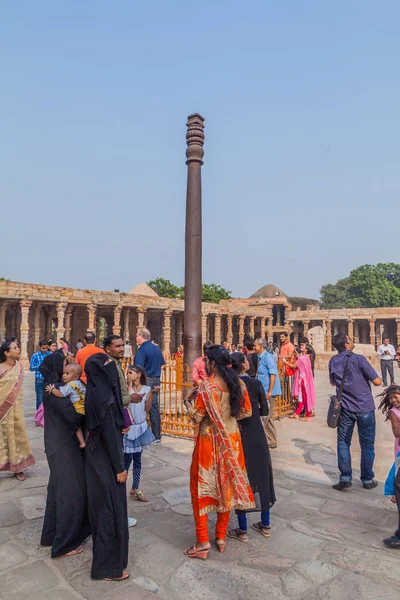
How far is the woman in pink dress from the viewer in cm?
779

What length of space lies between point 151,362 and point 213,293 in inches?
1494

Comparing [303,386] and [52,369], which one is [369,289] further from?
[52,369]

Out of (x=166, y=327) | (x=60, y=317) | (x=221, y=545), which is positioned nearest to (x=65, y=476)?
(x=221, y=545)

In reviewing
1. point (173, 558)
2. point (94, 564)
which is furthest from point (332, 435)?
point (94, 564)

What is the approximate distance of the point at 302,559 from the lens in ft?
9.30

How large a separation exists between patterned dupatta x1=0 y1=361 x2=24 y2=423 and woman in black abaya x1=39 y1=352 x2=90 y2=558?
1813mm

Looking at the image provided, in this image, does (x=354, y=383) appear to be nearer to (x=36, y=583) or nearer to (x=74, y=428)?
(x=74, y=428)

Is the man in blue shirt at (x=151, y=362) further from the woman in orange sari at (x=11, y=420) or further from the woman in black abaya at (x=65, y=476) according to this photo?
A: the woman in black abaya at (x=65, y=476)

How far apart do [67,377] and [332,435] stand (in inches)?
195

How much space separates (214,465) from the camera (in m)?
2.82

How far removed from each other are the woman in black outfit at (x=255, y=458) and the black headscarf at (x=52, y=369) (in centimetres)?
144

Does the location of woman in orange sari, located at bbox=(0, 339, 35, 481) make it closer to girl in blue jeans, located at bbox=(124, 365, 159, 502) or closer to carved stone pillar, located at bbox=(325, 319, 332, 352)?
girl in blue jeans, located at bbox=(124, 365, 159, 502)

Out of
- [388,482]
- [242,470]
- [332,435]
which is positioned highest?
[242,470]

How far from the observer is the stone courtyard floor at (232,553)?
2473mm
